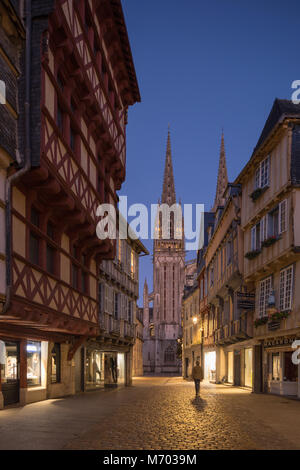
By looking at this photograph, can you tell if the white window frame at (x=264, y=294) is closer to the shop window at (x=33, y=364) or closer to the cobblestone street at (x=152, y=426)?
the cobblestone street at (x=152, y=426)

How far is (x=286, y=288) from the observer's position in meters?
21.1

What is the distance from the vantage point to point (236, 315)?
29.2 m

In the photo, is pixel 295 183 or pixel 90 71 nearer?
pixel 90 71

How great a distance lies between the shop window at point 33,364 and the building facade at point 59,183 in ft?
0.12

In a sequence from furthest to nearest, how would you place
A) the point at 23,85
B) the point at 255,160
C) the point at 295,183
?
1. the point at 255,160
2. the point at 295,183
3. the point at 23,85

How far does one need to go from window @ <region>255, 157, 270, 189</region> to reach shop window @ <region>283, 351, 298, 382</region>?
706 cm

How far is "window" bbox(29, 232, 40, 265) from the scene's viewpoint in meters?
14.7

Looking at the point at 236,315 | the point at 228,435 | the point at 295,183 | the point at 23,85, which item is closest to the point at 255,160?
the point at 295,183

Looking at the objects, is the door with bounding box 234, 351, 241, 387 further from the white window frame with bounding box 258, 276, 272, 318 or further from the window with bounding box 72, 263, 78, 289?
the window with bounding box 72, 263, 78, 289

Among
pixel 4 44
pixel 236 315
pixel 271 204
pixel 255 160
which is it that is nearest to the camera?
pixel 4 44

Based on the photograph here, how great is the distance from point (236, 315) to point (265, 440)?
18553 millimetres

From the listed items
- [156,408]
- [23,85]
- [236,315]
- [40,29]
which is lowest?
[156,408]

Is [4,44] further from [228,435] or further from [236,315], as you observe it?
[236,315]

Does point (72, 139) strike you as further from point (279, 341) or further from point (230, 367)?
point (230, 367)
